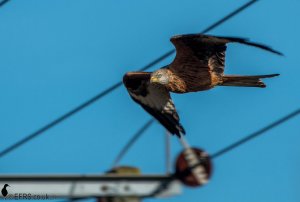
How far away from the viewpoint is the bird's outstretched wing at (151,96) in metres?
9.91

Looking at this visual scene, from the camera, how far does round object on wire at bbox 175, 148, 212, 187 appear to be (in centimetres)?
621

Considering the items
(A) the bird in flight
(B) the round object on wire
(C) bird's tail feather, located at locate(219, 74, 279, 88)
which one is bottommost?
(B) the round object on wire

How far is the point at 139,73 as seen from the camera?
991cm

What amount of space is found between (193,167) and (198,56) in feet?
10.3

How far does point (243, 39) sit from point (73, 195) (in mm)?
2626

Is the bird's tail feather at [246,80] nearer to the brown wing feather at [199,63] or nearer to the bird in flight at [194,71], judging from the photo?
the bird in flight at [194,71]

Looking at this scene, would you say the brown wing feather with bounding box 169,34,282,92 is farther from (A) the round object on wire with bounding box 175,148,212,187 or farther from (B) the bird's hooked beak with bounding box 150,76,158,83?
(A) the round object on wire with bounding box 175,148,212,187

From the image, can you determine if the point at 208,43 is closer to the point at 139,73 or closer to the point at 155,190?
the point at 139,73

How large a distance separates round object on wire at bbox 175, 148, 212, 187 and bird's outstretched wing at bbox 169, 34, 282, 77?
8.53 ft

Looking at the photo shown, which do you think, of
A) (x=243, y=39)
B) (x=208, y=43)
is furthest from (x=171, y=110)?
(x=243, y=39)

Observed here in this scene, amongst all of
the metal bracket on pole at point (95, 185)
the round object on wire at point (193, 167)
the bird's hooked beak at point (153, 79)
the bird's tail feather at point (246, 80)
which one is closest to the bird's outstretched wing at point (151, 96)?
the bird's hooked beak at point (153, 79)

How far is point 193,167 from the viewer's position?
633cm

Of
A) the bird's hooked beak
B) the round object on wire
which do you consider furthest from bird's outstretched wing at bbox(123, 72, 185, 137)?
the round object on wire

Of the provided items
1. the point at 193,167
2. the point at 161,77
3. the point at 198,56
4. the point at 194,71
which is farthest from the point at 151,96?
the point at 193,167
